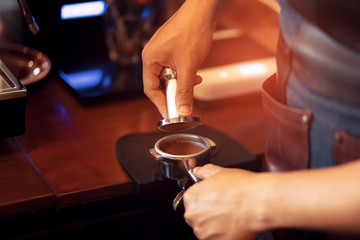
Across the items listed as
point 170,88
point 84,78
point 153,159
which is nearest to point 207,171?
point 170,88

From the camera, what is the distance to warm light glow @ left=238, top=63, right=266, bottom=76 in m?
1.55

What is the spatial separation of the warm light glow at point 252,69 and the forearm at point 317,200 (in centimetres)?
84

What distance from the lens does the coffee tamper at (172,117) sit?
Result: 979mm

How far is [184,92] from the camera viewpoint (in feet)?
3.33

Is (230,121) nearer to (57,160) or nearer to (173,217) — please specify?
(173,217)

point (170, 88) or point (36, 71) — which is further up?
point (170, 88)

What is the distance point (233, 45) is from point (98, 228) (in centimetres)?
92

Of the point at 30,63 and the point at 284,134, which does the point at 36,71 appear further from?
the point at 284,134

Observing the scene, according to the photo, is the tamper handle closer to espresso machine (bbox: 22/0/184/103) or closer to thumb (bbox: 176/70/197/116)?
thumb (bbox: 176/70/197/116)

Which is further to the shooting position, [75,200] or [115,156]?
[115,156]

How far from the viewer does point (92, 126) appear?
55.0 inches

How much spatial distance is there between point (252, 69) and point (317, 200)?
928 mm

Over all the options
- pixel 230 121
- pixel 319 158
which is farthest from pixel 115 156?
pixel 319 158

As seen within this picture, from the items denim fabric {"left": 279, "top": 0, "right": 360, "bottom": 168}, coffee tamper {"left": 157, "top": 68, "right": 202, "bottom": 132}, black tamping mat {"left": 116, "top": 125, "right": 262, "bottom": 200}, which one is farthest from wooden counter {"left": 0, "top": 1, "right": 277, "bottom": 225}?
denim fabric {"left": 279, "top": 0, "right": 360, "bottom": 168}
